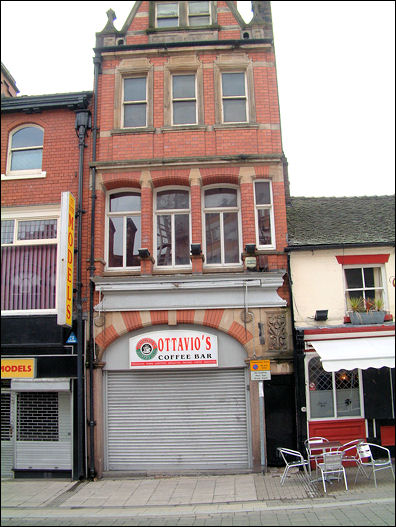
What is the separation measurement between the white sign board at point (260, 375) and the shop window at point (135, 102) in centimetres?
744

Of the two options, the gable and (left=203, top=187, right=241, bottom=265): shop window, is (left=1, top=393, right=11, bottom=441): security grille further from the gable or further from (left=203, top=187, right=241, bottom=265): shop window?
the gable

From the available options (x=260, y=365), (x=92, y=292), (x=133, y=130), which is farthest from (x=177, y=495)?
(x=133, y=130)

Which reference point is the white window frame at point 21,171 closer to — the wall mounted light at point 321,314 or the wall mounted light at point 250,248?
the wall mounted light at point 250,248

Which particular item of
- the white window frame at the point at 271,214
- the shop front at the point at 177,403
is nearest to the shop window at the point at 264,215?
the white window frame at the point at 271,214

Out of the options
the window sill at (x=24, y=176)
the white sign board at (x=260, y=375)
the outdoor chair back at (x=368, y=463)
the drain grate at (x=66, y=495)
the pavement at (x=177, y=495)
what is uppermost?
the window sill at (x=24, y=176)

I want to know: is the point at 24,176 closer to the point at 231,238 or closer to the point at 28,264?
the point at 28,264

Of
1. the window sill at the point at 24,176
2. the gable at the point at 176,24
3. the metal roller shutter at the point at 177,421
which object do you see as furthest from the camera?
the gable at the point at 176,24

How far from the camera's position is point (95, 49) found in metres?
12.2

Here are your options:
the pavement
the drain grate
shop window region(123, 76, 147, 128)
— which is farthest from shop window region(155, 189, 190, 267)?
the drain grate

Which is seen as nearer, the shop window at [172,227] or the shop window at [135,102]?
the shop window at [172,227]

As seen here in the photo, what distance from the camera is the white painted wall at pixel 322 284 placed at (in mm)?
10539

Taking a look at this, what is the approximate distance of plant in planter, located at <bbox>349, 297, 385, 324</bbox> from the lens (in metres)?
10.3

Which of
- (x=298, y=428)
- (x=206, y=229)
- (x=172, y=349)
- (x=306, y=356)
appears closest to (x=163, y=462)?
(x=172, y=349)

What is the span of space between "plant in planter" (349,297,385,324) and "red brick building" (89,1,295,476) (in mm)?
1650
